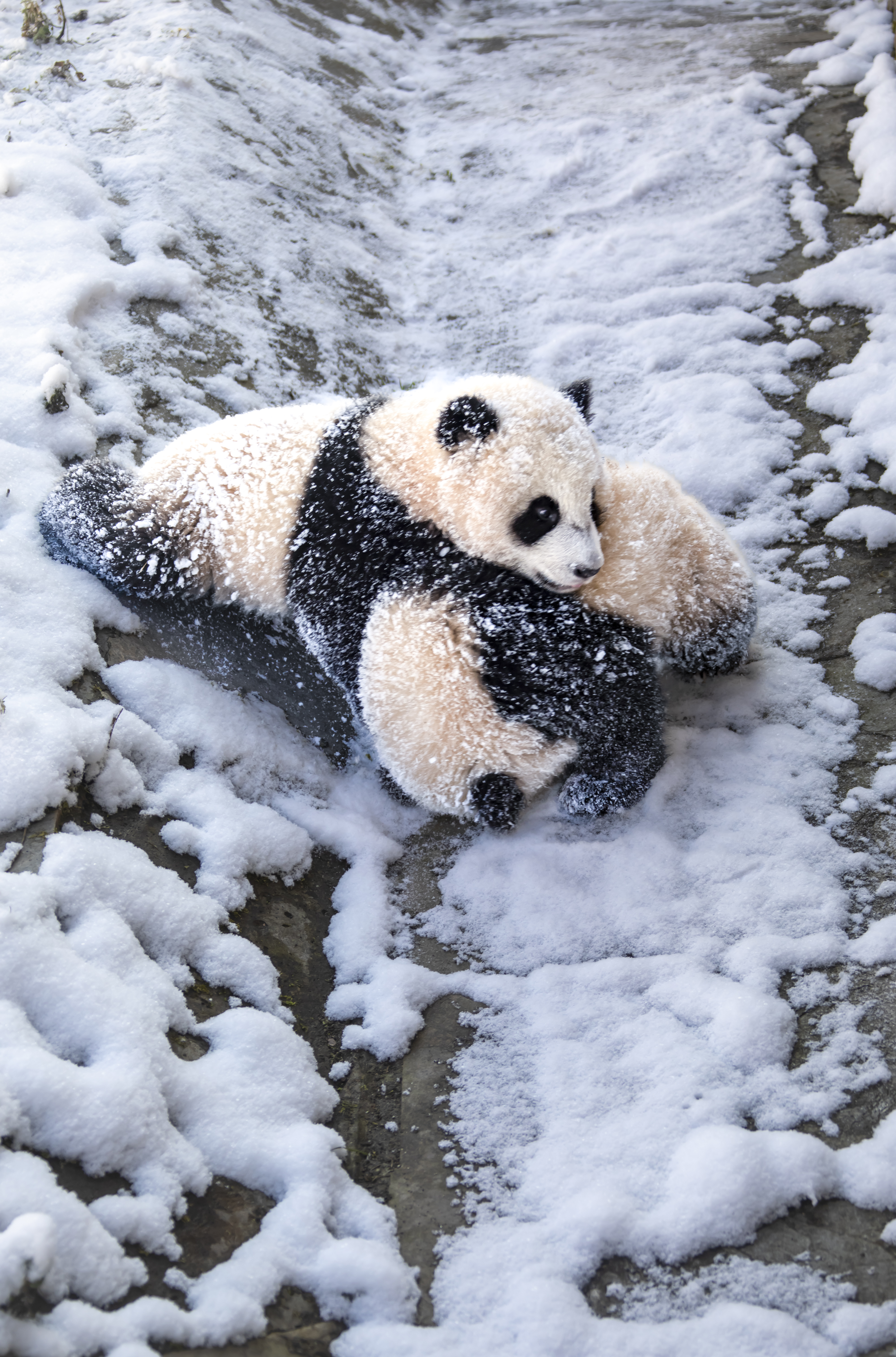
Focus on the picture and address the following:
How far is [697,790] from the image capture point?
2322 millimetres

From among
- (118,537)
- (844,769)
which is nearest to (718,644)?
(844,769)

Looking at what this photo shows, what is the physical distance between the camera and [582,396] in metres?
2.22

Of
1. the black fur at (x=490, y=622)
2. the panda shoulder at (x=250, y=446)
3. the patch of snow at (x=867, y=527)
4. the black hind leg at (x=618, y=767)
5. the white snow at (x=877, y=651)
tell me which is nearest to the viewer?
the black fur at (x=490, y=622)

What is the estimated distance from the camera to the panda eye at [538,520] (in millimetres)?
1958

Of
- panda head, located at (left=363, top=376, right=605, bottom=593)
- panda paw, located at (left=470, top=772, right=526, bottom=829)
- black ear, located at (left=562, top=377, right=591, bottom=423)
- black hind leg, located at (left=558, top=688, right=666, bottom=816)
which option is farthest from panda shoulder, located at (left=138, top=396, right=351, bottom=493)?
black hind leg, located at (left=558, top=688, right=666, bottom=816)

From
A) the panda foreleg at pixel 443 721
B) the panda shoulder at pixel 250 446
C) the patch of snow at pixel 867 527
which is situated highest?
the panda shoulder at pixel 250 446

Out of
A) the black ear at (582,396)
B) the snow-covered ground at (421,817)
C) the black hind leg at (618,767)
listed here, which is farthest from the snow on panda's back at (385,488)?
the black hind leg at (618,767)

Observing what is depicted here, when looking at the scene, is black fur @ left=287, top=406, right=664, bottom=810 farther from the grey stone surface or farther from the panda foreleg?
the grey stone surface

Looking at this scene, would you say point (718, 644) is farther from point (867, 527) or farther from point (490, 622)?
point (867, 527)

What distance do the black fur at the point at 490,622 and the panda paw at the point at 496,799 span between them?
14 cm

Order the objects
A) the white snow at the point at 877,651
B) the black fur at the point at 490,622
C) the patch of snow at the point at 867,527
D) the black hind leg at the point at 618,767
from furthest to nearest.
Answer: the patch of snow at the point at 867,527, the white snow at the point at 877,651, the black hind leg at the point at 618,767, the black fur at the point at 490,622

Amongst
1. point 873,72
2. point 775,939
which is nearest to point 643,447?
point 775,939

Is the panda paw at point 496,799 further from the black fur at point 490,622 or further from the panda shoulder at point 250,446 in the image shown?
the panda shoulder at point 250,446

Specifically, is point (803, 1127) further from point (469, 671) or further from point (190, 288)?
point (190, 288)
